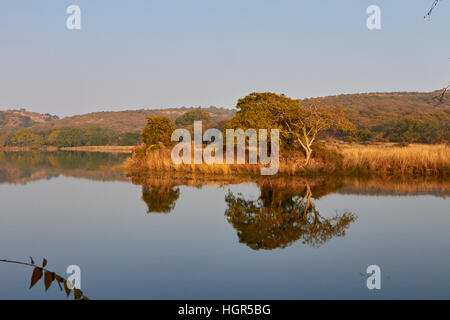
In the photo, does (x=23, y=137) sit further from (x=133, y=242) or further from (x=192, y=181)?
(x=133, y=242)

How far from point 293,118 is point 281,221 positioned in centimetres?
1158

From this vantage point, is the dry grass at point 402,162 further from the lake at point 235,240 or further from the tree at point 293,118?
the lake at point 235,240

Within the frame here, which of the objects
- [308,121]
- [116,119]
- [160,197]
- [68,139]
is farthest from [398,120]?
[116,119]

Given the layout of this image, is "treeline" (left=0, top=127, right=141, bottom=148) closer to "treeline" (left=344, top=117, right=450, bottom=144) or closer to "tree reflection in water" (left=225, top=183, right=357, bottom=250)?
"treeline" (left=344, top=117, right=450, bottom=144)

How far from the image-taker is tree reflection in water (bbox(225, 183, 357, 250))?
825cm

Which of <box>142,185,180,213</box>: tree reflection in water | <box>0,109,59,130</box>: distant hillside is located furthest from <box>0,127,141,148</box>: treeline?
<box>0,109,59,130</box>: distant hillside

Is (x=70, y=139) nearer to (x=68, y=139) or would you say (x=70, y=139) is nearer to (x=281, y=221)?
(x=68, y=139)

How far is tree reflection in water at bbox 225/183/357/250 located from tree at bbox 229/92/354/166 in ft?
22.7

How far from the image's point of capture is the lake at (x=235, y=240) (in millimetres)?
5832

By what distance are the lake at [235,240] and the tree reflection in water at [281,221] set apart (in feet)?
0.08

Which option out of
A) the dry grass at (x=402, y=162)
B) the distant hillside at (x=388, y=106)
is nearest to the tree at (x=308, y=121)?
the dry grass at (x=402, y=162)

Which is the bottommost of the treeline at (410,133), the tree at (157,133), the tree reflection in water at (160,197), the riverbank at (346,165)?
the tree reflection in water at (160,197)
